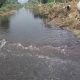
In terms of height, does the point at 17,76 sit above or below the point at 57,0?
above

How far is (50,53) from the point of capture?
24.1 m

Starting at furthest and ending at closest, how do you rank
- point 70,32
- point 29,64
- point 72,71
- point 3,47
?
point 70,32, point 3,47, point 29,64, point 72,71

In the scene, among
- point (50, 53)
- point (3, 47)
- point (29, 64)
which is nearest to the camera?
point (29, 64)

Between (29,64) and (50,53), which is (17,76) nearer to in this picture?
(29,64)

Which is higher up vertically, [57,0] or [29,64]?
[29,64]

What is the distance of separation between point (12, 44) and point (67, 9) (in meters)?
25.2

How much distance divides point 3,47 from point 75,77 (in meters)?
10.7

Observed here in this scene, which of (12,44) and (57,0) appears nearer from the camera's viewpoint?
(12,44)

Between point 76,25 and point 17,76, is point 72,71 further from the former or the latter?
point 76,25

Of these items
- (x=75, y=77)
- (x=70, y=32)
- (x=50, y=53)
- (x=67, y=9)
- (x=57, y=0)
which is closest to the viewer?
(x=75, y=77)

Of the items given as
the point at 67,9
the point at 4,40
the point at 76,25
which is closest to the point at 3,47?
the point at 4,40

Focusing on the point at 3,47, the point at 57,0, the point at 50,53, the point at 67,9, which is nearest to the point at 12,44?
the point at 3,47

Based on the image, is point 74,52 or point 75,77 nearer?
point 75,77

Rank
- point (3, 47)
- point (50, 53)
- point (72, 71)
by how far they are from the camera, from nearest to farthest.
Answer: point (72, 71) < point (50, 53) < point (3, 47)
